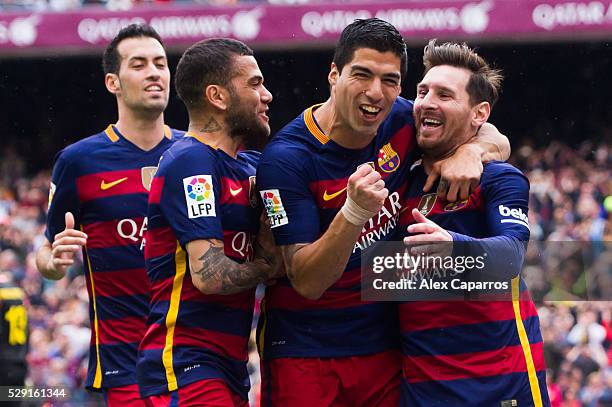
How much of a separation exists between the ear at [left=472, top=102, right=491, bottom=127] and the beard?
913mm

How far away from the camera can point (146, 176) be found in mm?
6012

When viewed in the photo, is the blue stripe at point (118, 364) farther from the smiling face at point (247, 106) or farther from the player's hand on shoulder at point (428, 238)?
the player's hand on shoulder at point (428, 238)

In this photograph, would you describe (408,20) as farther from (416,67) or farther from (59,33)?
(59,33)

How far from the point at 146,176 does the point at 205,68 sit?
1.24 metres

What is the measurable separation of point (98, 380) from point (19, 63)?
580 inches

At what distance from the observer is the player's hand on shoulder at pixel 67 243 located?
5.31 metres

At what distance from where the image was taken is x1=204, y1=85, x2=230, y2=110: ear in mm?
4879

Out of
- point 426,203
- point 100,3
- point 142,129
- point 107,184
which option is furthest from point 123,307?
point 100,3

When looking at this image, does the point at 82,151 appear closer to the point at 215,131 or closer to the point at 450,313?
the point at 215,131

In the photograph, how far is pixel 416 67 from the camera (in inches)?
712

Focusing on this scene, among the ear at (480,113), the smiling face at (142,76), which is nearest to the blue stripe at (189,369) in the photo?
the ear at (480,113)

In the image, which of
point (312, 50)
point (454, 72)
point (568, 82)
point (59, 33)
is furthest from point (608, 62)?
A: point (454, 72)

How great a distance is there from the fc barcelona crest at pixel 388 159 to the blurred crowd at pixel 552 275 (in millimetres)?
835

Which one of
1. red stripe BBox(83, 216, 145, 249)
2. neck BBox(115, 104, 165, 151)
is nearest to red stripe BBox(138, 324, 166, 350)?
red stripe BBox(83, 216, 145, 249)
